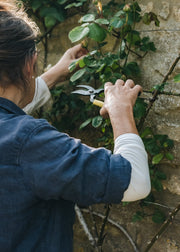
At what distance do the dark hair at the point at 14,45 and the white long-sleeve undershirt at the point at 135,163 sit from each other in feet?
1.37

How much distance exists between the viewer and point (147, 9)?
63.4 inches

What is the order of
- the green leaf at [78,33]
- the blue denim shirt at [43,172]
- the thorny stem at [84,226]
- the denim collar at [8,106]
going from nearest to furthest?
1. the blue denim shirt at [43,172]
2. the denim collar at [8,106]
3. the green leaf at [78,33]
4. the thorny stem at [84,226]

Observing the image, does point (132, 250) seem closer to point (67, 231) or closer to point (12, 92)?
point (67, 231)

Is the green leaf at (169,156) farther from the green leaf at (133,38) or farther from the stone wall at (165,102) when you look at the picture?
the green leaf at (133,38)

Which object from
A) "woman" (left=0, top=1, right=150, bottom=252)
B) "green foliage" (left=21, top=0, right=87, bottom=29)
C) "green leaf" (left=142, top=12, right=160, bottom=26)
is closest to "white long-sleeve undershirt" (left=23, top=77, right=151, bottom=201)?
"woman" (left=0, top=1, right=150, bottom=252)

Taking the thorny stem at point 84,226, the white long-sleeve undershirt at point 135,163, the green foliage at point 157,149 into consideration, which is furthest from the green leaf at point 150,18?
the thorny stem at point 84,226

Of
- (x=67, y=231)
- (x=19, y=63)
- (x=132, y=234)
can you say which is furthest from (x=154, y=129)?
(x=19, y=63)

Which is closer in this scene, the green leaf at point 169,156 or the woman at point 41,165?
the woman at point 41,165

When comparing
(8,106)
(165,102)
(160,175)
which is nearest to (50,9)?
(165,102)

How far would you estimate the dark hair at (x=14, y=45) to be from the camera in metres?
0.93

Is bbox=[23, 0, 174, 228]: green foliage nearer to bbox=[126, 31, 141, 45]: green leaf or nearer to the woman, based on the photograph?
bbox=[126, 31, 141, 45]: green leaf

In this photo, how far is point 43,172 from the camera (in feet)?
2.73

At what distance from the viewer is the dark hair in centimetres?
93

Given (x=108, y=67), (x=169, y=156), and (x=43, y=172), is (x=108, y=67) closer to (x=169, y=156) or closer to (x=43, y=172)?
(x=169, y=156)
